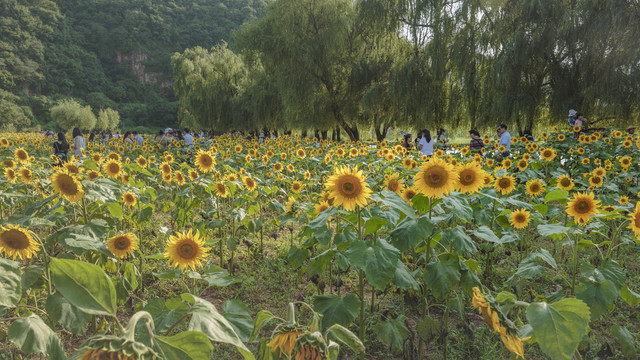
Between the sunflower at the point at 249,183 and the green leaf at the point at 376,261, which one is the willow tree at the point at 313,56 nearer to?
the sunflower at the point at 249,183

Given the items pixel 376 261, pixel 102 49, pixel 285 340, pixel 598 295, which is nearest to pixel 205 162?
pixel 376 261

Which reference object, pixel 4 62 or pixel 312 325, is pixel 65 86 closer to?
pixel 4 62

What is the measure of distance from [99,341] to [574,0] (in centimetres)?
1297

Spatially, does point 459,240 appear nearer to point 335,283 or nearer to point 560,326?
point 560,326

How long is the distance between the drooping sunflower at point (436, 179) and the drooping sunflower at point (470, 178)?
1.03 feet

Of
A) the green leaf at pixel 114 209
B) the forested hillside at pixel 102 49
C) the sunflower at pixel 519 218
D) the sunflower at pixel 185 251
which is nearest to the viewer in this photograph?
the sunflower at pixel 185 251

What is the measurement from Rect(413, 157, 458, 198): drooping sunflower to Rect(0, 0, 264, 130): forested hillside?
66949 mm

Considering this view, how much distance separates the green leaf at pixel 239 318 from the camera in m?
0.95

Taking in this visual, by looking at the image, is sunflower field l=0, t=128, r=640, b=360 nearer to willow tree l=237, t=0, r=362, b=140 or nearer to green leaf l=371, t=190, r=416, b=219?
green leaf l=371, t=190, r=416, b=219

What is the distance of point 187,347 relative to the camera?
57 cm

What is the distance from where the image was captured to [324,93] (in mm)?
15039

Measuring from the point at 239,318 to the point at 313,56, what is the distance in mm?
14521

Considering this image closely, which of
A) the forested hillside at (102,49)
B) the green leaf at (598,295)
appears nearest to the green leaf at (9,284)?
the green leaf at (598,295)

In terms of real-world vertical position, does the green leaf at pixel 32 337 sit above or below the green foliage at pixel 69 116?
above
